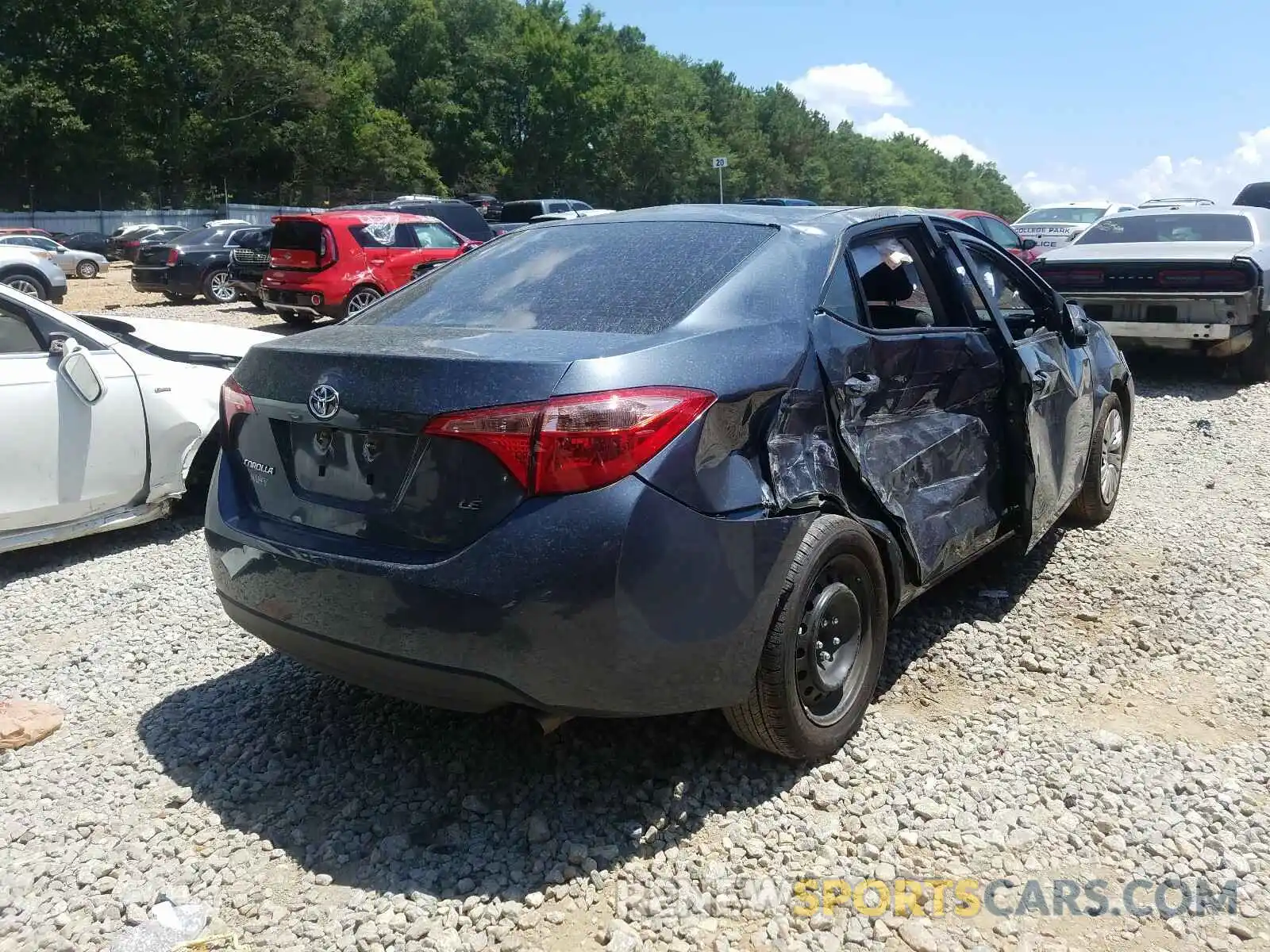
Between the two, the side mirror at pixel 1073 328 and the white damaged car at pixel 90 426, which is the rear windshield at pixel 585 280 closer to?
the side mirror at pixel 1073 328

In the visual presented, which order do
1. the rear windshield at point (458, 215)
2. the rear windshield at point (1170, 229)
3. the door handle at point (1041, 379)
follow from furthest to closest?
1. the rear windshield at point (458, 215)
2. the rear windshield at point (1170, 229)
3. the door handle at point (1041, 379)

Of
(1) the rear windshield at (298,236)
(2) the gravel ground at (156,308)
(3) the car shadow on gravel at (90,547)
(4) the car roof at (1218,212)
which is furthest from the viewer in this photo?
(2) the gravel ground at (156,308)

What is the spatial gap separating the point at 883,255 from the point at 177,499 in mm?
3933

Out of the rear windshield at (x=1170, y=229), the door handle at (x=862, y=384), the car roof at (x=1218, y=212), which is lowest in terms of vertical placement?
the door handle at (x=862, y=384)

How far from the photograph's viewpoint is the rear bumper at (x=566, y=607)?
2523mm

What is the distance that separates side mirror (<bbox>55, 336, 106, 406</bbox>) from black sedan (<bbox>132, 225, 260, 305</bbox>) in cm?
1500

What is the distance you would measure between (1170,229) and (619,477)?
32.9 ft

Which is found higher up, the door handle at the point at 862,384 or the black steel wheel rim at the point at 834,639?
the door handle at the point at 862,384

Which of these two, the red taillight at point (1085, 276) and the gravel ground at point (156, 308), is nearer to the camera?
the red taillight at point (1085, 276)

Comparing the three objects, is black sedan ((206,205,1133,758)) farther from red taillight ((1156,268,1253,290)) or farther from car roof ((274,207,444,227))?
car roof ((274,207,444,227))

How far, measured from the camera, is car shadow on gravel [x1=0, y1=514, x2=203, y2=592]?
17.4 feet

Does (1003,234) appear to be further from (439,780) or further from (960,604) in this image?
(439,780)
